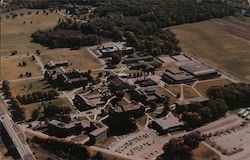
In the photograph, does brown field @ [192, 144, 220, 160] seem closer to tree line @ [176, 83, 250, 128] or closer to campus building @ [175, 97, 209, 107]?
tree line @ [176, 83, 250, 128]

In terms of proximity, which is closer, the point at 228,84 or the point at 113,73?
the point at 228,84

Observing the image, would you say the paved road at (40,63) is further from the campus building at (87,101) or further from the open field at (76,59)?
the campus building at (87,101)

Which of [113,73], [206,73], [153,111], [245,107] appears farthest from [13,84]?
[245,107]

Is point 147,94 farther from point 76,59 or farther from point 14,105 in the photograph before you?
point 76,59

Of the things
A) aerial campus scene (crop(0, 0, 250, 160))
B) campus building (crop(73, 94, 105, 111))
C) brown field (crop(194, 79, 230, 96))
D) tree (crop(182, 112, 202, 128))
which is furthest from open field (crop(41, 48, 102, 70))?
tree (crop(182, 112, 202, 128))

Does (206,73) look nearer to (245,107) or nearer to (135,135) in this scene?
(245,107)

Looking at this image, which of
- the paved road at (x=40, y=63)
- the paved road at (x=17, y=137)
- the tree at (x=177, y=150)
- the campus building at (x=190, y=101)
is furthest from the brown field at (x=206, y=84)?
the paved road at (x=17, y=137)
